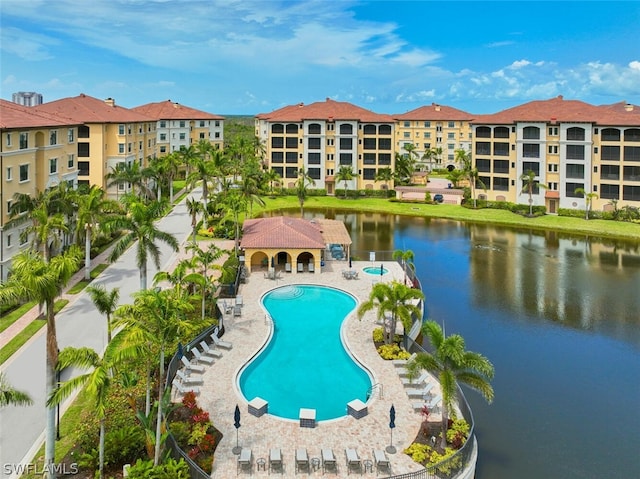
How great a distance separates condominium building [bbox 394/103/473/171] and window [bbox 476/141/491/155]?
32.3 metres

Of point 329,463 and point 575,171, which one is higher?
point 575,171

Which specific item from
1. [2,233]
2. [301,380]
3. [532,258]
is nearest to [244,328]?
[301,380]

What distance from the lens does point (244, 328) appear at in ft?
98.2

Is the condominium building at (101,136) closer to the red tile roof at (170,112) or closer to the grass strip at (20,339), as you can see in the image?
the red tile roof at (170,112)

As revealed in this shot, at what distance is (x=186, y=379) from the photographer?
23.3 m

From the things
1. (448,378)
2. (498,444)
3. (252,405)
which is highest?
(448,378)

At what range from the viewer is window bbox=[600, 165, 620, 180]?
70375mm

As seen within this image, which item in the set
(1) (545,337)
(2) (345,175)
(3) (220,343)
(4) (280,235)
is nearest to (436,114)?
(2) (345,175)

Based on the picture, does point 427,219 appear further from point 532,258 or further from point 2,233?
point 2,233

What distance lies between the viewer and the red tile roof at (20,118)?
114 feet

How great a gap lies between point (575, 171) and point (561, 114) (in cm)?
864

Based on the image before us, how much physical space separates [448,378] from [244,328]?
14.2 meters

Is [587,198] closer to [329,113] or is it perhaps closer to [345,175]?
[345,175]

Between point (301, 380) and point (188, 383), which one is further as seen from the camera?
point (301, 380)
